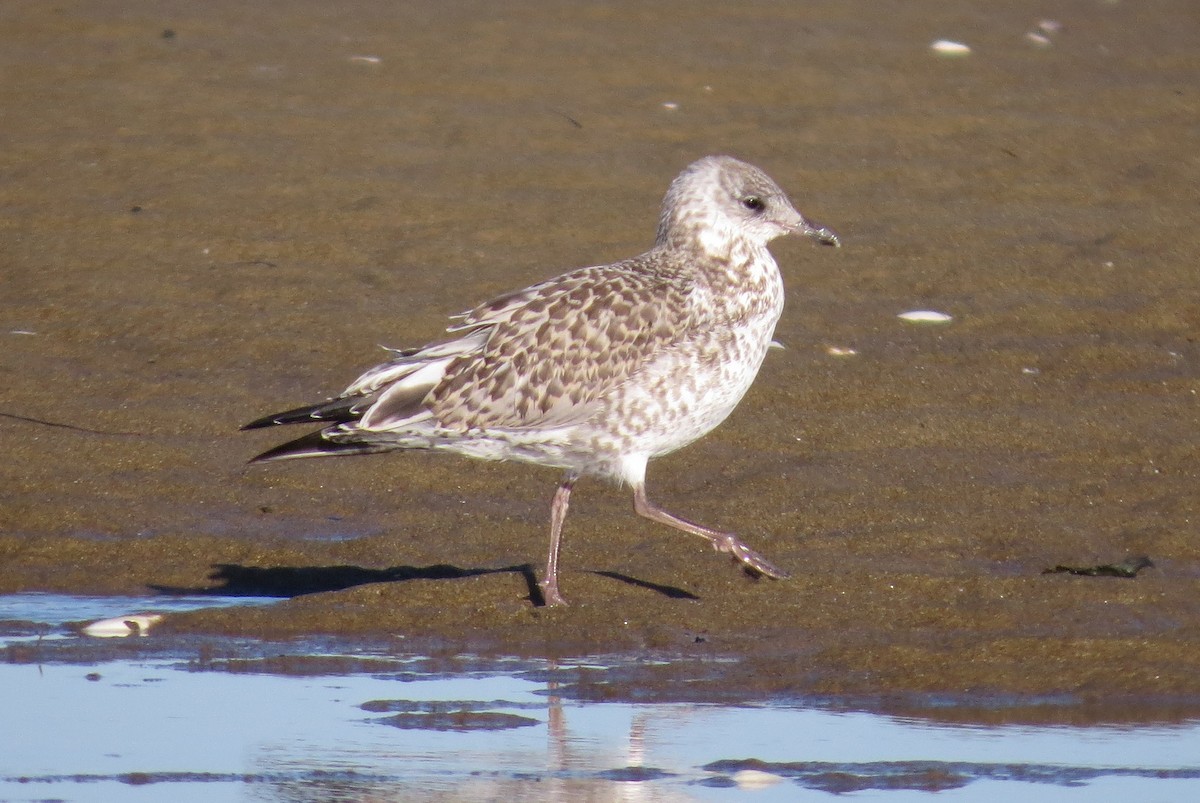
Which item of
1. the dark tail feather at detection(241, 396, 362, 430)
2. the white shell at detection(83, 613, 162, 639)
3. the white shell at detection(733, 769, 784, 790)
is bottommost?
the white shell at detection(83, 613, 162, 639)

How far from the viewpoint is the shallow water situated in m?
5.46

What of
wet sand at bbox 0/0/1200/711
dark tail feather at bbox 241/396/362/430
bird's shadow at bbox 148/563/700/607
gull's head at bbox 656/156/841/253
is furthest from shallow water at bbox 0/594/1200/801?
gull's head at bbox 656/156/841/253

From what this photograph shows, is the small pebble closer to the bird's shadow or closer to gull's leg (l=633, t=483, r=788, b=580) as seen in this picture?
gull's leg (l=633, t=483, r=788, b=580)

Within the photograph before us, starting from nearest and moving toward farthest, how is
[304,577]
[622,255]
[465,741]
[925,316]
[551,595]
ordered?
1. [465,741]
2. [551,595]
3. [304,577]
4. [925,316]
5. [622,255]

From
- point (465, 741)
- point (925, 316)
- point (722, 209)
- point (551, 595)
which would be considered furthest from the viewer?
point (925, 316)

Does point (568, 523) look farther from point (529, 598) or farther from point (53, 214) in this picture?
point (53, 214)

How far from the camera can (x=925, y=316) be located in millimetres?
10953

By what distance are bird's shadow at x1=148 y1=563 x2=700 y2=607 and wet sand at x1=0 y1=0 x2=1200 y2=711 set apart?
0.03 meters

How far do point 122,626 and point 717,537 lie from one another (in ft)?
7.06

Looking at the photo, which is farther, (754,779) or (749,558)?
(749,558)

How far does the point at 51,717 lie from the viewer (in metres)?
6.11

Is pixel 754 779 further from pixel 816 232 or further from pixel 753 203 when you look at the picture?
pixel 816 232

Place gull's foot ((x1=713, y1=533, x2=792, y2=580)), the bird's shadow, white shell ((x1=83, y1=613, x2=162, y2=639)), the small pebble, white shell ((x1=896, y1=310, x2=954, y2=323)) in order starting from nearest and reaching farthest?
1. white shell ((x1=83, y1=613, x2=162, y2=639))
2. gull's foot ((x1=713, y1=533, x2=792, y2=580))
3. the bird's shadow
4. white shell ((x1=896, y1=310, x2=954, y2=323))
5. the small pebble

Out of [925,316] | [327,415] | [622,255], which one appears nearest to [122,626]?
[327,415]
